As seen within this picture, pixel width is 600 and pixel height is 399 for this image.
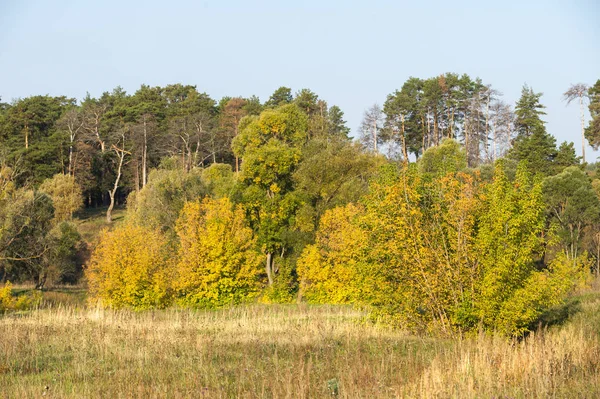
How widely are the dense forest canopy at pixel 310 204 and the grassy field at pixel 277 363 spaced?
2.26 meters

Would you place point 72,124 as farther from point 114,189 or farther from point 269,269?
point 269,269

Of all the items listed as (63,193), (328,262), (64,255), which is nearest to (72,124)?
(63,193)

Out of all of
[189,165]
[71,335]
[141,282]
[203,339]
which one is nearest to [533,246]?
[203,339]

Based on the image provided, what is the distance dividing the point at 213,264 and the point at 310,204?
11146 millimetres

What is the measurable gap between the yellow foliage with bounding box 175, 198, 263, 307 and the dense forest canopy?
128 millimetres

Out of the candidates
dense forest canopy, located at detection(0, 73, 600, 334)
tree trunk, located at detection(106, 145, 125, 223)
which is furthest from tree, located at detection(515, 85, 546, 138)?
tree trunk, located at detection(106, 145, 125, 223)

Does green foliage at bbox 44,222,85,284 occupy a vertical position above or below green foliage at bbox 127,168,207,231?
below

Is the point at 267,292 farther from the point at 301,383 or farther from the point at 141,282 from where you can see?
the point at 301,383

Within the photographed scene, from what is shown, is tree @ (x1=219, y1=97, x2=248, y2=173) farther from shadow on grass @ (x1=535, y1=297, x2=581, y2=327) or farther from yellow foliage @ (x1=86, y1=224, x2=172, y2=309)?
shadow on grass @ (x1=535, y1=297, x2=581, y2=327)

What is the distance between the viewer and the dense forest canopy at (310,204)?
18922 millimetres

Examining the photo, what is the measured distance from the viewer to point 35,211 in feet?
174

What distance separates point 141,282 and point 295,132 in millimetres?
20796

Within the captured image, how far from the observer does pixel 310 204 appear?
48.3 meters

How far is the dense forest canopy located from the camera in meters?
18.9
